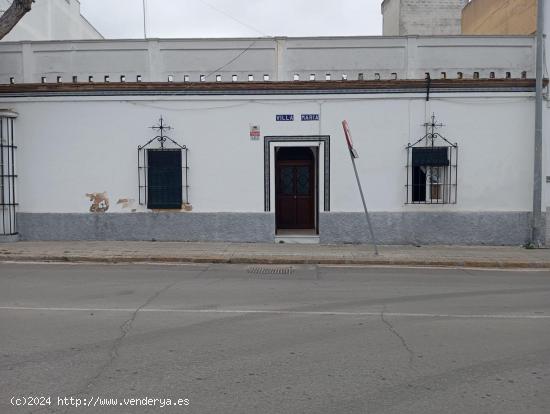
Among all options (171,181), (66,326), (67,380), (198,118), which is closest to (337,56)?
(198,118)

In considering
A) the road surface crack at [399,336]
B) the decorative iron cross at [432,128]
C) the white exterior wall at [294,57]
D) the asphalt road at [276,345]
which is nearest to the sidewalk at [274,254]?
the asphalt road at [276,345]

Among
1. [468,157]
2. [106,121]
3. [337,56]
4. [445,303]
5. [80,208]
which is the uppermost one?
[337,56]

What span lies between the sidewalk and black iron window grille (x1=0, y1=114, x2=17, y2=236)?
68 cm

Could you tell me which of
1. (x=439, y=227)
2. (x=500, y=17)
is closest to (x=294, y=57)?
(x=439, y=227)

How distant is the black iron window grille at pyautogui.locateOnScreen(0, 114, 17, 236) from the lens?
1397 cm

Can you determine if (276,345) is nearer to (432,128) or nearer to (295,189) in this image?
(432,128)

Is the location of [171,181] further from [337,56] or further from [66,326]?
[66,326]

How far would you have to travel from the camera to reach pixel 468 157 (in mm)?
13930

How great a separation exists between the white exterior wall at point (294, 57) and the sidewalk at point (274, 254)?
14.6 feet

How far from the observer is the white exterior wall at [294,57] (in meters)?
13.8

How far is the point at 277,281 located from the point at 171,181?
564cm

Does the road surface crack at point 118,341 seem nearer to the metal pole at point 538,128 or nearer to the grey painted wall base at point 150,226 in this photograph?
the grey painted wall base at point 150,226

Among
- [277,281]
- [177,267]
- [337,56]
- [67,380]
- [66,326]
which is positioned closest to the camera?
[67,380]

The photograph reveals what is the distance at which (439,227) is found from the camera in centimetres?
1401
